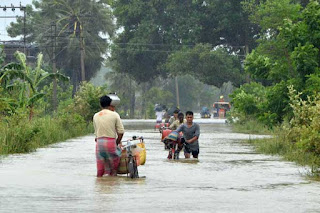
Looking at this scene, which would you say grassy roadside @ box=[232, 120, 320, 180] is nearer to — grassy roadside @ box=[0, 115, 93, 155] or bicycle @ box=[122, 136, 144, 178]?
bicycle @ box=[122, 136, 144, 178]

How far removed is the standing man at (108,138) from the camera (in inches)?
691

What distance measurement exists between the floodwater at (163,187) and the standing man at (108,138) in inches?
15.3

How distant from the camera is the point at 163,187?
16.0 meters

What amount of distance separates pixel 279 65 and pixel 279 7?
8.60 m

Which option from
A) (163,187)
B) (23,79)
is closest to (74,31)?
(23,79)

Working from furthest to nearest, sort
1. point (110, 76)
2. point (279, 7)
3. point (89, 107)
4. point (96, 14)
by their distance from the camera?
point (110, 76), point (96, 14), point (89, 107), point (279, 7)

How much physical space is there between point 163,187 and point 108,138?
2.08 meters

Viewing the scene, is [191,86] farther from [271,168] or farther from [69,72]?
[271,168]

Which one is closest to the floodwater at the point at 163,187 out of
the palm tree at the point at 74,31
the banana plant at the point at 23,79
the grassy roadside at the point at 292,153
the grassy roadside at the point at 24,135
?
the grassy roadside at the point at 292,153

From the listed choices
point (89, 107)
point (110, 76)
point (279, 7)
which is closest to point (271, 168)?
point (279, 7)

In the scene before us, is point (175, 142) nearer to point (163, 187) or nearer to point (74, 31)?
point (163, 187)

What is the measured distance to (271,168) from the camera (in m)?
21.4

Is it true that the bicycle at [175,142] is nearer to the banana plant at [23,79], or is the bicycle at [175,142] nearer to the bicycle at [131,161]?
the bicycle at [131,161]

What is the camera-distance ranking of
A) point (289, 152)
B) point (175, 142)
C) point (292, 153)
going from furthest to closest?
point (289, 152)
point (292, 153)
point (175, 142)
